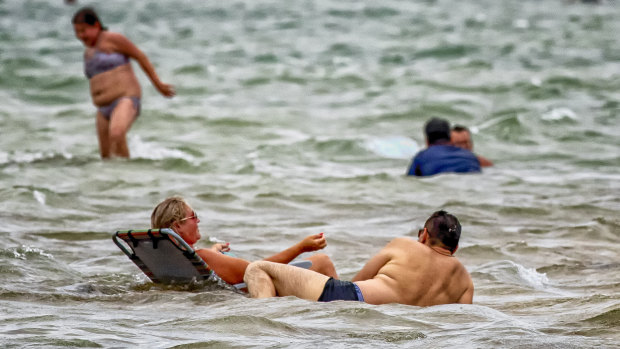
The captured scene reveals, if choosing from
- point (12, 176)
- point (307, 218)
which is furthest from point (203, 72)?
point (307, 218)

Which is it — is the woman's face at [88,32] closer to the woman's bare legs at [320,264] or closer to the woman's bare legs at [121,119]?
the woman's bare legs at [121,119]

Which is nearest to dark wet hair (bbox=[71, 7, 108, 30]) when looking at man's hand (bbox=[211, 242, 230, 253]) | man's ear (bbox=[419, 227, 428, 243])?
man's hand (bbox=[211, 242, 230, 253])

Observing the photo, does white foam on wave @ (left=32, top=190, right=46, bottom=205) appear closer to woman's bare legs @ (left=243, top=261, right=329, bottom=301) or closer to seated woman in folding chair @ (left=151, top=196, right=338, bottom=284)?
seated woman in folding chair @ (left=151, top=196, right=338, bottom=284)

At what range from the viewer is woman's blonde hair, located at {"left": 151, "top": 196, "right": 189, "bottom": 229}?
6641 mm

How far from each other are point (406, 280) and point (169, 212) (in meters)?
1.55

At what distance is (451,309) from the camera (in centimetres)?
624

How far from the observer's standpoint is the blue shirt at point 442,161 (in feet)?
38.1

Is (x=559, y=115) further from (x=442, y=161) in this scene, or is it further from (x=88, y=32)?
(x=88, y=32)

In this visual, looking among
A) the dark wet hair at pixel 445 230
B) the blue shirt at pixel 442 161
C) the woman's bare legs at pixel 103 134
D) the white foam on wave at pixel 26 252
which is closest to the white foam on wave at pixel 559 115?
the blue shirt at pixel 442 161

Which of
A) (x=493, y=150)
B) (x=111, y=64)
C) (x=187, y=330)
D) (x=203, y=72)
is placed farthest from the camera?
(x=203, y=72)

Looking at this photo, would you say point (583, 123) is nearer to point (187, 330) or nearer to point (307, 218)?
point (307, 218)

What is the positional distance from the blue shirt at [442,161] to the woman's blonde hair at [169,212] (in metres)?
5.40

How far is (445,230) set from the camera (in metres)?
6.47

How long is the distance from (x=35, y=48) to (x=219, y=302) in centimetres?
2208
